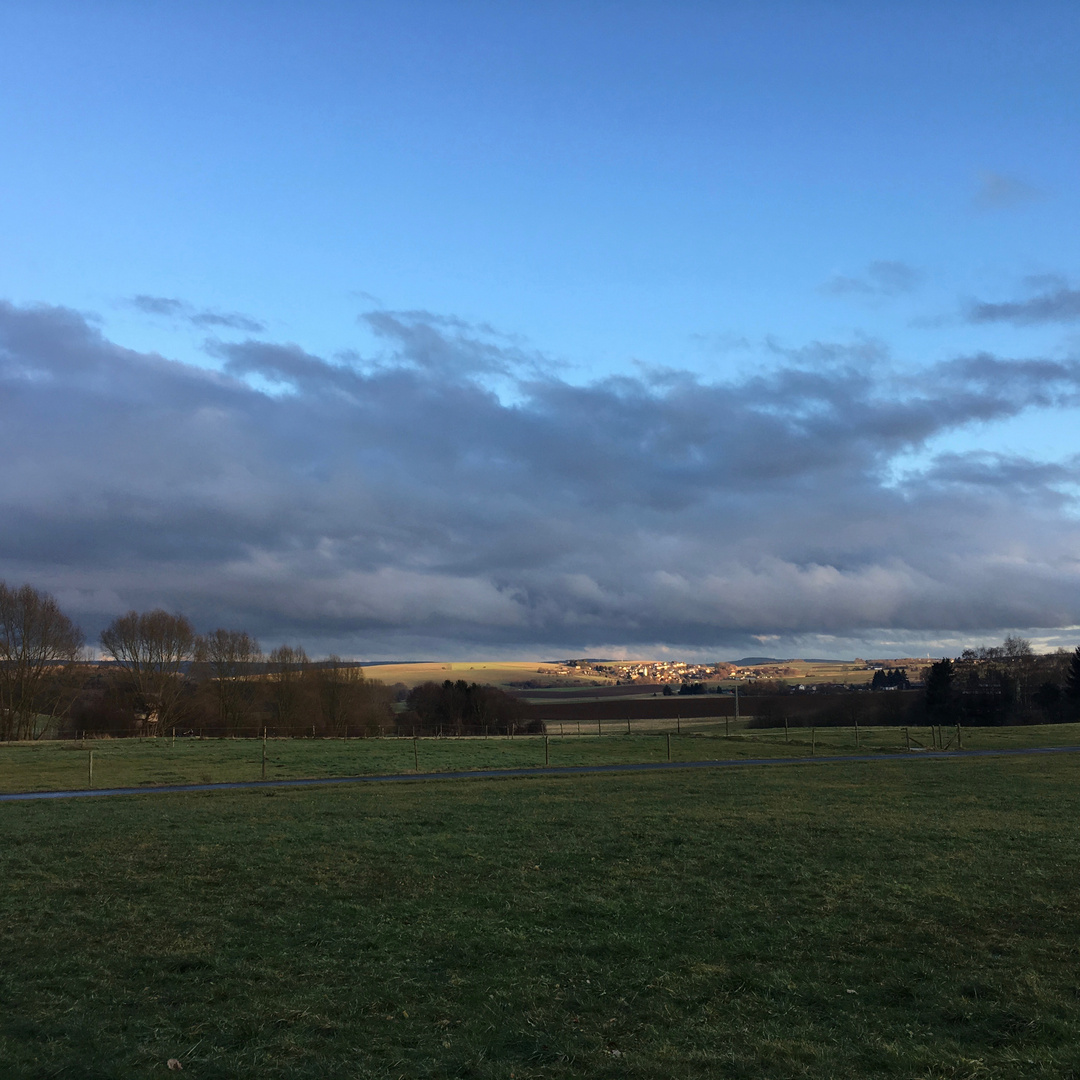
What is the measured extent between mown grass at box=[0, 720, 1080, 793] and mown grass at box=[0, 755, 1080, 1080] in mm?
23796

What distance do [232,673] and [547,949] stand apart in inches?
4024

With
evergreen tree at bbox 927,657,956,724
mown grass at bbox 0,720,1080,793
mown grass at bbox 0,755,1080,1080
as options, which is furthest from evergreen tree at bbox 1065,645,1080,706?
mown grass at bbox 0,755,1080,1080

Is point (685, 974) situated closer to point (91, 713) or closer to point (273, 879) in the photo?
point (273, 879)

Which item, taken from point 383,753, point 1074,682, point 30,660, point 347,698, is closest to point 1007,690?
point 1074,682

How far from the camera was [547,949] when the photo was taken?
33.3 feet

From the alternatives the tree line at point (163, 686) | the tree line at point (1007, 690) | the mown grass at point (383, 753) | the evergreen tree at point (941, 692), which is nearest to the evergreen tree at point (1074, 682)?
the tree line at point (1007, 690)

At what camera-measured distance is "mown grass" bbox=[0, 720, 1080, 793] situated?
43125mm

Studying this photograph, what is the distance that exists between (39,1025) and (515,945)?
16.2 feet

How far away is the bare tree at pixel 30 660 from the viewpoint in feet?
270

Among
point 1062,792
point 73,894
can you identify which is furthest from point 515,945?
point 1062,792

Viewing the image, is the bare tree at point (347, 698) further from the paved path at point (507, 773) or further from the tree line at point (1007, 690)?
the tree line at point (1007, 690)

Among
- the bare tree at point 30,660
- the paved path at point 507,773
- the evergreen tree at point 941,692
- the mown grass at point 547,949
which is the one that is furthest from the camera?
the evergreen tree at point 941,692

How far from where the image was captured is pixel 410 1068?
685cm

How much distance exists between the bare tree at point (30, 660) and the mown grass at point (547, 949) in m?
72.4
